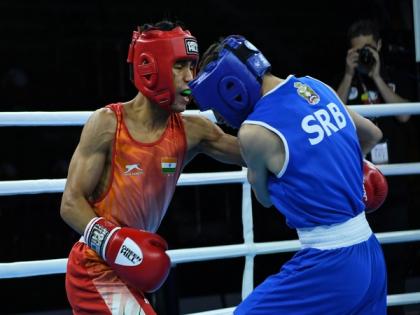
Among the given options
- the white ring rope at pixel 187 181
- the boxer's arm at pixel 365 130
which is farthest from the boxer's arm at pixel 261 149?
the white ring rope at pixel 187 181

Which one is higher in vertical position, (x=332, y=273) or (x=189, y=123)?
(x=189, y=123)

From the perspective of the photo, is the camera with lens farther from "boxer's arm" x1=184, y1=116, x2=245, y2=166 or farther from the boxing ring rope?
"boxer's arm" x1=184, y1=116, x2=245, y2=166

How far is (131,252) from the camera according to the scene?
2.23 metres

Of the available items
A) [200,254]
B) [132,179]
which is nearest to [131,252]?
[132,179]

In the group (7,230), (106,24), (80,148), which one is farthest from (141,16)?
(80,148)

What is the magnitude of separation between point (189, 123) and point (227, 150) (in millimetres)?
164

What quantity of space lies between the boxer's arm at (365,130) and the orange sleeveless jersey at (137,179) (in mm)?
585

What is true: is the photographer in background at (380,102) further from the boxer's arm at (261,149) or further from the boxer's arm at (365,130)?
the boxer's arm at (261,149)

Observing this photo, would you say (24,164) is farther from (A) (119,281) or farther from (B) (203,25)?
A: (A) (119,281)

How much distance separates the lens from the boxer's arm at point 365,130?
241cm

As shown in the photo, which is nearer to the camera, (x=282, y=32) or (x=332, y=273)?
(x=332, y=273)

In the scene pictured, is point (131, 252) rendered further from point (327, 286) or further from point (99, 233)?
point (327, 286)

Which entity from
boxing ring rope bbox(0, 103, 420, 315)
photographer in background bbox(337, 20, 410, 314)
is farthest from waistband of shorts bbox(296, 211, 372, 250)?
photographer in background bbox(337, 20, 410, 314)

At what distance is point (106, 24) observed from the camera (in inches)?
239
